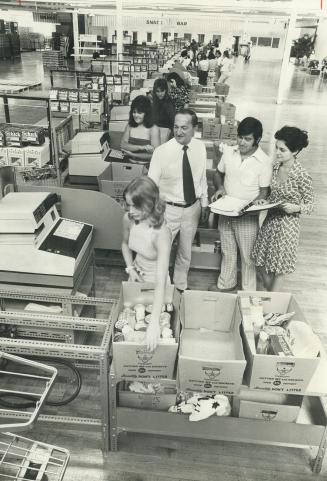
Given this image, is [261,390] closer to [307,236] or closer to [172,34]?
[307,236]

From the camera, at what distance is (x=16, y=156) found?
318cm

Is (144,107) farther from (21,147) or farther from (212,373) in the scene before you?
(212,373)

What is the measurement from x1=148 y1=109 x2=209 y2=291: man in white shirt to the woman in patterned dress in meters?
0.61

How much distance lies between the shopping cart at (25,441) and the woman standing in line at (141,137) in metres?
2.80

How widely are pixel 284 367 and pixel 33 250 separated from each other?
1782mm

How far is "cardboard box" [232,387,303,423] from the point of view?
234 cm

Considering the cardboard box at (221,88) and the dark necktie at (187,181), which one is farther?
the cardboard box at (221,88)

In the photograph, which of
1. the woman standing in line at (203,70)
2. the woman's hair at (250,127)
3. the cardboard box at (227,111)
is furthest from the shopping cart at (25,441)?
the woman standing in line at (203,70)

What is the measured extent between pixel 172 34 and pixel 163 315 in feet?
114

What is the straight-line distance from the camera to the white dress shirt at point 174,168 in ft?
11.3

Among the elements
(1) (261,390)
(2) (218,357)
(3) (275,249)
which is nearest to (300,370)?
(1) (261,390)

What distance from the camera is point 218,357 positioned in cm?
257

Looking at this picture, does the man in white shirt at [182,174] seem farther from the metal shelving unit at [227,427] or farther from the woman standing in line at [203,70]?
the woman standing in line at [203,70]

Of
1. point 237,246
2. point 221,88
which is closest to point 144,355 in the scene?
point 237,246
